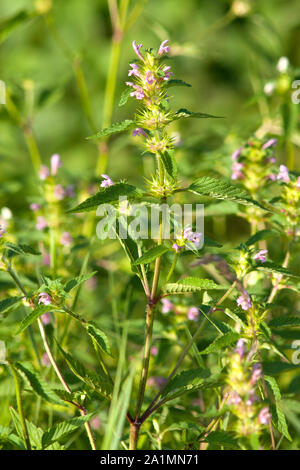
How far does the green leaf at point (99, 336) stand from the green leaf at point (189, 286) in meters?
0.14

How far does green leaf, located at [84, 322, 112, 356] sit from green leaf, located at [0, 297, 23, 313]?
0.15 m

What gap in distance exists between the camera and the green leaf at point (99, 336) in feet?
2.96

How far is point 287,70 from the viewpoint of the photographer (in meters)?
1.68

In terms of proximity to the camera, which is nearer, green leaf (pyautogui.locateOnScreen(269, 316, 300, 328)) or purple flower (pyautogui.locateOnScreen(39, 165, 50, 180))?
green leaf (pyautogui.locateOnScreen(269, 316, 300, 328))

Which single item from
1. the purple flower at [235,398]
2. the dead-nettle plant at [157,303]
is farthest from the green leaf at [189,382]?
the purple flower at [235,398]

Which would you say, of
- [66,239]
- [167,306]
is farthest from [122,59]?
[167,306]

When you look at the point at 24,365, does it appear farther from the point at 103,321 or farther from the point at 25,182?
the point at 25,182

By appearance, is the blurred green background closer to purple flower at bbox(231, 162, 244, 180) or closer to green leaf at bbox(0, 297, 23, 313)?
purple flower at bbox(231, 162, 244, 180)

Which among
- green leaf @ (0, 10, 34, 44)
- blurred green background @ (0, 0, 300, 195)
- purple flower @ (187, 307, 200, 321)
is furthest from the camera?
blurred green background @ (0, 0, 300, 195)

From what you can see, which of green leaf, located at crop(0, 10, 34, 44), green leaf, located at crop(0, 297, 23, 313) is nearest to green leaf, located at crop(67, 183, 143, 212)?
green leaf, located at crop(0, 297, 23, 313)

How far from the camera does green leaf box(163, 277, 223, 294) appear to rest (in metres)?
0.92

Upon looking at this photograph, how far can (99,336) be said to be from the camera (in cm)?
91

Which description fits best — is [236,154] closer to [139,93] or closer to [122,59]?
[139,93]
